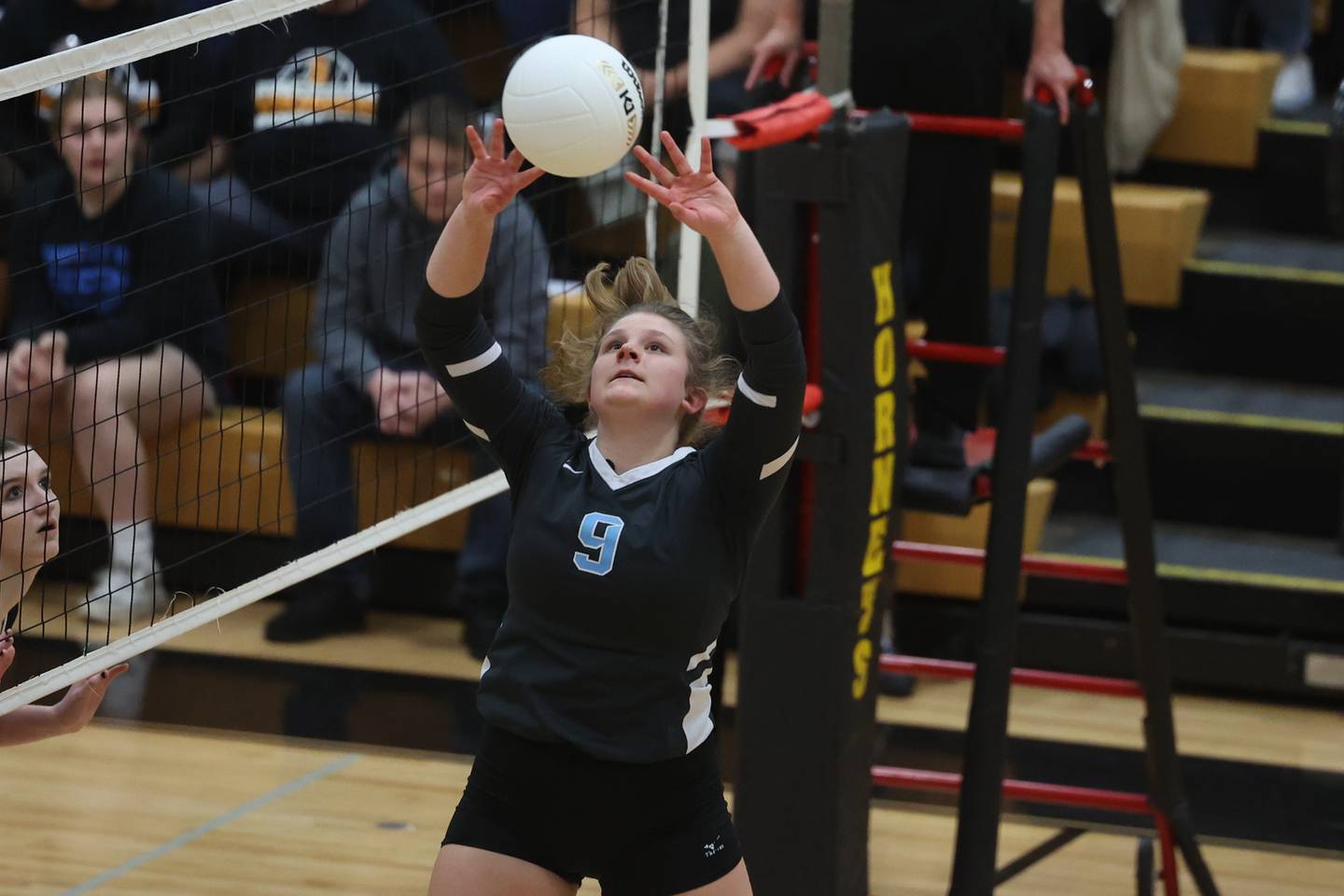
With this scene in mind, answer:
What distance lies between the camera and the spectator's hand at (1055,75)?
3650 mm

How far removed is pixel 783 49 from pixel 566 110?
1303mm

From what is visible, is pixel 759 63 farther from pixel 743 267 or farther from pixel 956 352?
pixel 743 267

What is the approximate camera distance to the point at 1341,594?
5523 mm

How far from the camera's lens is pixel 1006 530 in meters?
3.71

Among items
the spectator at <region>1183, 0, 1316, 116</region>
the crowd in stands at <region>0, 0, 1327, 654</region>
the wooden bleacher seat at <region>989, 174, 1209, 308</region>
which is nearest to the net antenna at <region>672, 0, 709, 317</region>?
the crowd in stands at <region>0, 0, 1327, 654</region>

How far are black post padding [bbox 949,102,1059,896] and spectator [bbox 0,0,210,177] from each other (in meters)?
3.40

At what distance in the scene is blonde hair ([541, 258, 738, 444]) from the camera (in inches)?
109

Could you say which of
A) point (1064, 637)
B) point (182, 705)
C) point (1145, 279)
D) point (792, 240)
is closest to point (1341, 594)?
point (1064, 637)

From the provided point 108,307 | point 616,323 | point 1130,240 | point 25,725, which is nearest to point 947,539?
point 1130,240

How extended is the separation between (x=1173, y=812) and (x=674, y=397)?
181cm

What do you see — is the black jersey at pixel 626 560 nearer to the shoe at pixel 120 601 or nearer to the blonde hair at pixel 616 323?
the blonde hair at pixel 616 323

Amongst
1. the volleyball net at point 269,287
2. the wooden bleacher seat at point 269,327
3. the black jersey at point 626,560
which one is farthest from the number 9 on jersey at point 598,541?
the wooden bleacher seat at point 269,327

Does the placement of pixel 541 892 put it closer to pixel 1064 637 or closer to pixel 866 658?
pixel 866 658

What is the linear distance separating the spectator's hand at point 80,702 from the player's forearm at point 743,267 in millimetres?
1124
